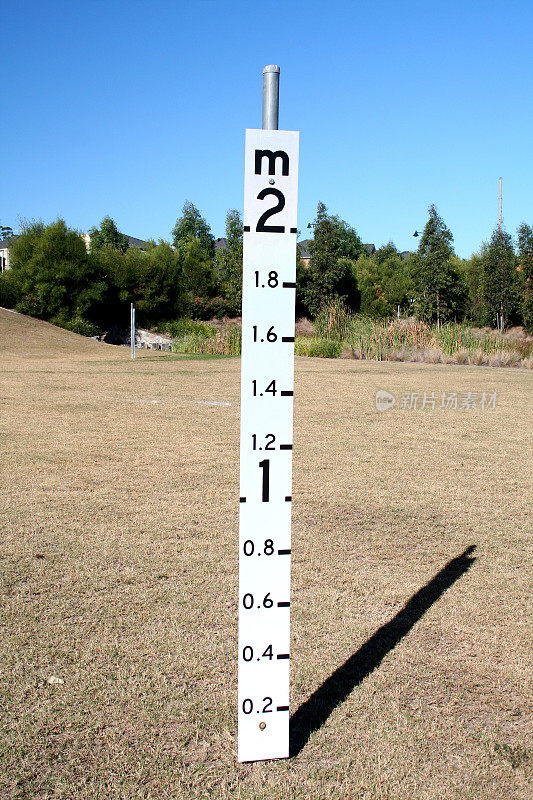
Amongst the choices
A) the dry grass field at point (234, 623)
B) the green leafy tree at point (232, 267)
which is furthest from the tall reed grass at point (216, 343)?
the dry grass field at point (234, 623)

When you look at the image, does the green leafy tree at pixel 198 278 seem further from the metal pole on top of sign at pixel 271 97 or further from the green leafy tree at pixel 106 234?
the metal pole on top of sign at pixel 271 97

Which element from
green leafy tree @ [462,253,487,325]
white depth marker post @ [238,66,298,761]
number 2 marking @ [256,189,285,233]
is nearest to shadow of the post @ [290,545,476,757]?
white depth marker post @ [238,66,298,761]

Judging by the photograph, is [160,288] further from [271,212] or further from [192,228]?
[271,212]

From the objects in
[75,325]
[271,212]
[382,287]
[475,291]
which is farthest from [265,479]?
[382,287]

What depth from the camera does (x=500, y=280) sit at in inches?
→ 1319

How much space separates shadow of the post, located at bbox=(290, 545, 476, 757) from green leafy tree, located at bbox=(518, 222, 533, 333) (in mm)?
28465

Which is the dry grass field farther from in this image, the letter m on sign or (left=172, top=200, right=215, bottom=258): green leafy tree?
(left=172, top=200, right=215, bottom=258): green leafy tree

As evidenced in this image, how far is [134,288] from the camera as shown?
38.6 meters

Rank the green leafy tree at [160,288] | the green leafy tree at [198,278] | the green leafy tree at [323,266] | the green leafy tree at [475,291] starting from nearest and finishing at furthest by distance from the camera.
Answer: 1. the green leafy tree at [475,291]
2. the green leafy tree at [160,288]
3. the green leafy tree at [323,266]
4. the green leafy tree at [198,278]

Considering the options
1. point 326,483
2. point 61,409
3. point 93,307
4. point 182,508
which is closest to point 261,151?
point 182,508

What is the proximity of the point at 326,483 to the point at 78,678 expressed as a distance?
3612 mm

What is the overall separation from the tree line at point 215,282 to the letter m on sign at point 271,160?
29325mm

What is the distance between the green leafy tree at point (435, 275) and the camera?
37.1m

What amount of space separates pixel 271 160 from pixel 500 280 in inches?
1322
